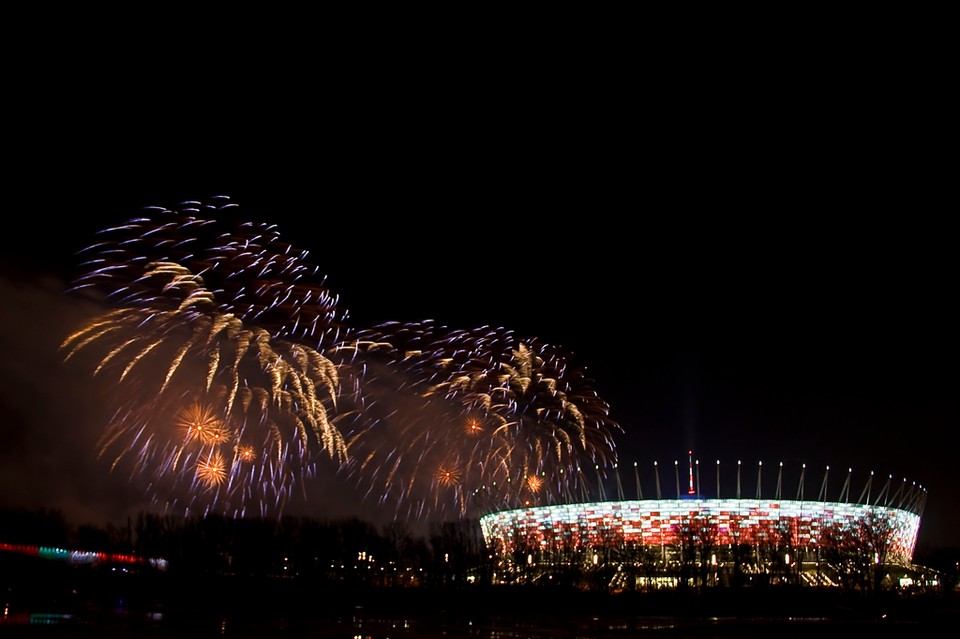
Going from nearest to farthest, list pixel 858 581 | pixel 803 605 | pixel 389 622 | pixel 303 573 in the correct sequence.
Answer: pixel 389 622
pixel 803 605
pixel 858 581
pixel 303 573

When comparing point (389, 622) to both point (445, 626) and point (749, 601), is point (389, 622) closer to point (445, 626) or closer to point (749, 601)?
point (445, 626)

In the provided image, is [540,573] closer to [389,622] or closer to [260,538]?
[260,538]

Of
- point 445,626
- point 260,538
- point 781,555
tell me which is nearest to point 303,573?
point 260,538

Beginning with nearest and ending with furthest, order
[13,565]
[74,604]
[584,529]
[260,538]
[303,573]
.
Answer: [74,604] → [13,565] → [303,573] → [260,538] → [584,529]

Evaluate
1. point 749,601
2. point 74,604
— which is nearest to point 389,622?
point 74,604

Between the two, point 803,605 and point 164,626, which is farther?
point 803,605

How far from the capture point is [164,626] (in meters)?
32.9

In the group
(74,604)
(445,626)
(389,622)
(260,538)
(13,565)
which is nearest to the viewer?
(445,626)

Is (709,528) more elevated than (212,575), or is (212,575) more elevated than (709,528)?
(709,528)

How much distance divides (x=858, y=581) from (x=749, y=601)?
58.6 ft

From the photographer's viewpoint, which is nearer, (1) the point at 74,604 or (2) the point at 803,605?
(1) the point at 74,604

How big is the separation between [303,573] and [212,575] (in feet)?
29.0

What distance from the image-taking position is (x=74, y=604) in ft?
155

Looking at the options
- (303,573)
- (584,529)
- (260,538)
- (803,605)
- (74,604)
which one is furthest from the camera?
Result: (584,529)
